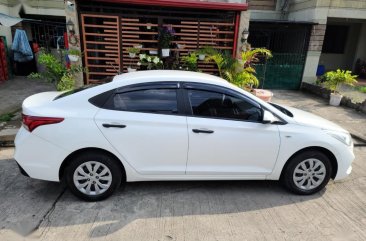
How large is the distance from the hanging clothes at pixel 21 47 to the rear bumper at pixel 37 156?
9.61 m

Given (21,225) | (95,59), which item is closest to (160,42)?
(95,59)

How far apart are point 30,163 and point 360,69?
1518cm

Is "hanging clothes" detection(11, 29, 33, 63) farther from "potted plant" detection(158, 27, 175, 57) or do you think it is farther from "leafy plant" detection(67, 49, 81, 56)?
"potted plant" detection(158, 27, 175, 57)

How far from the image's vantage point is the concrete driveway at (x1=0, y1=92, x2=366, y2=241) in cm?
308

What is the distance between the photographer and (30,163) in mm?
3367

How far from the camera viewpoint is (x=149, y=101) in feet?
11.5

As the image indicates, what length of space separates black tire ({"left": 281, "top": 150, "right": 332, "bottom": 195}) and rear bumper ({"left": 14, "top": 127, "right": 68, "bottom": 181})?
2.77 m

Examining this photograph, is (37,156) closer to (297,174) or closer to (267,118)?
(267,118)

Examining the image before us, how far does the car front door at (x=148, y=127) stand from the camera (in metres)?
3.38

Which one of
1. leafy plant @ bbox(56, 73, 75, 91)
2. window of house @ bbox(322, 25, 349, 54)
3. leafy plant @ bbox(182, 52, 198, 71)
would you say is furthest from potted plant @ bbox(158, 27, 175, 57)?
window of house @ bbox(322, 25, 349, 54)

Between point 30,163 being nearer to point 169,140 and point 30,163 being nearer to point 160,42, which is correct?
point 169,140

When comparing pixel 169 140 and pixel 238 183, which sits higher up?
pixel 169 140

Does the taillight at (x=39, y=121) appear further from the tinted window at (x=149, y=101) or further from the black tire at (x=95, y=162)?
the tinted window at (x=149, y=101)

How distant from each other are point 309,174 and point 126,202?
7.85ft
